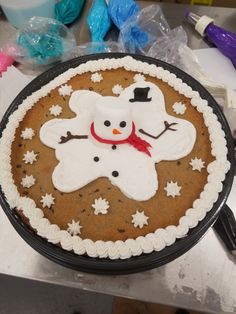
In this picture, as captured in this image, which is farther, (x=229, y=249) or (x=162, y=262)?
(x=229, y=249)

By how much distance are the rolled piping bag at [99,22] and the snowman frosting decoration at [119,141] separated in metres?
0.42

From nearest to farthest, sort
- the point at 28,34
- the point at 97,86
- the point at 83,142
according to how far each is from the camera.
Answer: the point at 83,142 < the point at 97,86 < the point at 28,34

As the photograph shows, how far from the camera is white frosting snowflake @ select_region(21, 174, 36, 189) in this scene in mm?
792

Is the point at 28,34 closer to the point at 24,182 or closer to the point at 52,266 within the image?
the point at 24,182

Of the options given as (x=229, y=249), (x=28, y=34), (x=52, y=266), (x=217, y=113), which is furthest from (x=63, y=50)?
(x=229, y=249)

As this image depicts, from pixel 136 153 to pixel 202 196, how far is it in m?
0.18

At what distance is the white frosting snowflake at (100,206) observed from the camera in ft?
2.45

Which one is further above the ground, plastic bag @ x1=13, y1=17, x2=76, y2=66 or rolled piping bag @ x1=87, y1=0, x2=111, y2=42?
rolled piping bag @ x1=87, y1=0, x2=111, y2=42

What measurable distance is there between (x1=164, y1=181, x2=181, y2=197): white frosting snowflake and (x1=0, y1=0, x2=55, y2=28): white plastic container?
0.83 m

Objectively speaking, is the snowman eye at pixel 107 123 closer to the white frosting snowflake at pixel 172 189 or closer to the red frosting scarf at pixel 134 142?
the red frosting scarf at pixel 134 142

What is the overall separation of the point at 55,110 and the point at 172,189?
374 millimetres

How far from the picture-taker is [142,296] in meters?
0.81

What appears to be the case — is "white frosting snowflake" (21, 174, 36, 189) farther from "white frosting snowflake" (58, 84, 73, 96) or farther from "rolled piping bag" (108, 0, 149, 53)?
"rolled piping bag" (108, 0, 149, 53)

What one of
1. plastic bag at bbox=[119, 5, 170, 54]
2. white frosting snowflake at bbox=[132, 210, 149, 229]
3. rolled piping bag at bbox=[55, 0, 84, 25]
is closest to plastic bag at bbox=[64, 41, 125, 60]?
plastic bag at bbox=[119, 5, 170, 54]
